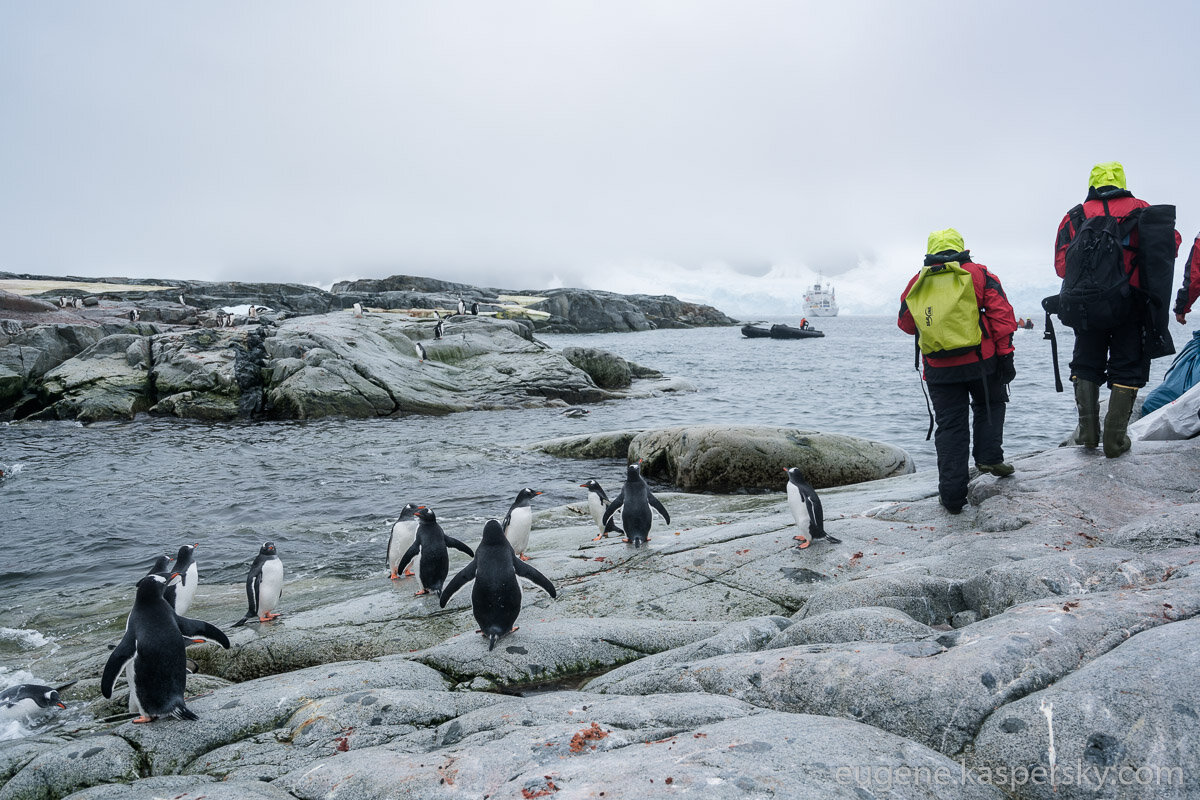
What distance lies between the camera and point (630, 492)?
8547 millimetres

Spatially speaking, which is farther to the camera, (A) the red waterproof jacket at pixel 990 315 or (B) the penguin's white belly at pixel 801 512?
(B) the penguin's white belly at pixel 801 512

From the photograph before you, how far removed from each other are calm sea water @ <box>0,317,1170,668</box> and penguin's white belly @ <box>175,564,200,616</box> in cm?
141

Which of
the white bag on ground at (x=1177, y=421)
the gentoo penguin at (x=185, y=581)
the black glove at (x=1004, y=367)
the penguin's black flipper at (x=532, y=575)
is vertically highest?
the black glove at (x=1004, y=367)

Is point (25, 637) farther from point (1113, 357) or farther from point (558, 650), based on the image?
point (1113, 357)

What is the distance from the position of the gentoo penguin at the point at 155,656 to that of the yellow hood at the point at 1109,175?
9.14m

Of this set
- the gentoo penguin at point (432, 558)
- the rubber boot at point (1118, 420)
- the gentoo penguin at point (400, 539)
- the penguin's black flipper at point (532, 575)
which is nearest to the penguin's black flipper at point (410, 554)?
the gentoo penguin at point (432, 558)

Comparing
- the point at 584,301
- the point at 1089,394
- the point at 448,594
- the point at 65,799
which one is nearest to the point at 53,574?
the point at 448,594

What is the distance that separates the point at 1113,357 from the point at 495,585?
6.62 metres

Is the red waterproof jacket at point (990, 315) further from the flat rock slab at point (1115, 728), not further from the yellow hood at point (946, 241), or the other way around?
the flat rock slab at point (1115, 728)

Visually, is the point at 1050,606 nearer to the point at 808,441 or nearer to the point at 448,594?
the point at 448,594

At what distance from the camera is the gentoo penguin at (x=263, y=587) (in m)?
7.34

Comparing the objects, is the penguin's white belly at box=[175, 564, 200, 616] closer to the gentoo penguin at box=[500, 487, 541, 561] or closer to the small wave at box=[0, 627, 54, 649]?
the small wave at box=[0, 627, 54, 649]

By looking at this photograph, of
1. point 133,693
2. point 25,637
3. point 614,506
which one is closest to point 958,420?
point 614,506

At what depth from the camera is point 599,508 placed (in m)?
10.4
